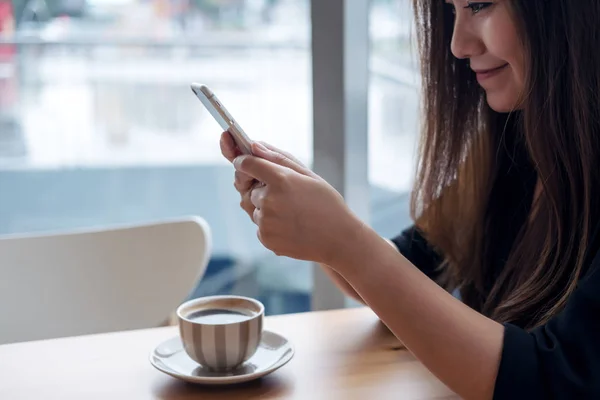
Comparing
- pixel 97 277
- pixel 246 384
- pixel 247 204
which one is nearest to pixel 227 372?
pixel 246 384

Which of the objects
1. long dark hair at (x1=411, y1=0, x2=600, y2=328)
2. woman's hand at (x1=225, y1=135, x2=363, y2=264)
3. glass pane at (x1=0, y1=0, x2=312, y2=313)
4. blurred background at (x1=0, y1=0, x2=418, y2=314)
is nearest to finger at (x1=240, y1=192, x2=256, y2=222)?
woman's hand at (x1=225, y1=135, x2=363, y2=264)

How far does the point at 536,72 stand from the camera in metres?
0.81

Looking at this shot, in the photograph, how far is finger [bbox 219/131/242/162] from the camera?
0.82 meters

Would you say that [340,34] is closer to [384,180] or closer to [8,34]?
[384,180]

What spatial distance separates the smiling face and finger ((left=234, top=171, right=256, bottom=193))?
32 centimetres

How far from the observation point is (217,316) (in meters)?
0.84

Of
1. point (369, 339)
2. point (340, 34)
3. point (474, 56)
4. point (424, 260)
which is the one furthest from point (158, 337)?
point (340, 34)

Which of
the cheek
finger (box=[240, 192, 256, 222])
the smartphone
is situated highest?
the cheek

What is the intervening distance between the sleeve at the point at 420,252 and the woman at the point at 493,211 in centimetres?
4

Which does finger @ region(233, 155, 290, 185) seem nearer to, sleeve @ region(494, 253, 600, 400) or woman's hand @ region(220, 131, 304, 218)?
woman's hand @ region(220, 131, 304, 218)

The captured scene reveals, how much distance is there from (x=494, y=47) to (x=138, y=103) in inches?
45.7

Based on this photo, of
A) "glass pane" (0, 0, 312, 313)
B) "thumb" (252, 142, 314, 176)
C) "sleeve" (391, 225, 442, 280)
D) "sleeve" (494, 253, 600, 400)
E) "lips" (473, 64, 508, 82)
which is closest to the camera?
"sleeve" (494, 253, 600, 400)

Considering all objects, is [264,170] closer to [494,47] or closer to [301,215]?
[301,215]

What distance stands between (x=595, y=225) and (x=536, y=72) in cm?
18
